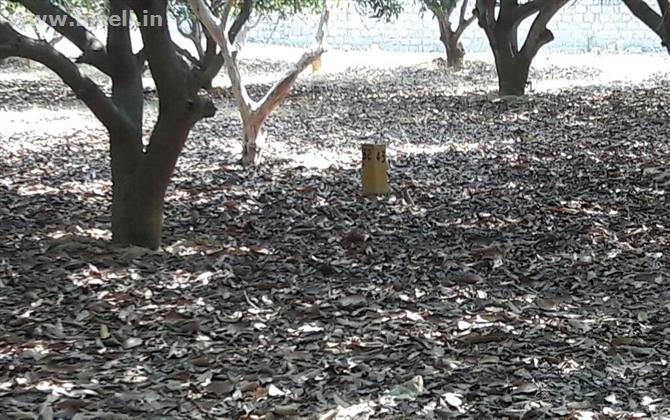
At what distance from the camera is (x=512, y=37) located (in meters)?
14.5

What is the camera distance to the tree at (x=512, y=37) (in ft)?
46.1

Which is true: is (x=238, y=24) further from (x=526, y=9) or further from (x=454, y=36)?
(x=454, y=36)

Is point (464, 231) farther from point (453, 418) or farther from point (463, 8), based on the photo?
point (463, 8)

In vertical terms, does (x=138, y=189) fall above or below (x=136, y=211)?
above

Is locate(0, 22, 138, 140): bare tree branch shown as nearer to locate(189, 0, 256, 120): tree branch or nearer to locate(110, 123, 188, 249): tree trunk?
locate(110, 123, 188, 249): tree trunk

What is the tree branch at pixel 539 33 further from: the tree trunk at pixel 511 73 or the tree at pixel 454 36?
the tree at pixel 454 36

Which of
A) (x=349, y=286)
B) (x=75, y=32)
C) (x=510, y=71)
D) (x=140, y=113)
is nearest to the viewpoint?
(x=349, y=286)

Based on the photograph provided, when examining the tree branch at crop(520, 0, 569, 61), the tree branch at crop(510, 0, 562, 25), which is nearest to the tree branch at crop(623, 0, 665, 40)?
the tree branch at crop(520, 0, 569, 61)

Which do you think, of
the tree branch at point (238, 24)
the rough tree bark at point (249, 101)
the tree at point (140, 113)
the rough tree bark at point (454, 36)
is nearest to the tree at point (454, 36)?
the rough tree bark at point (454, 36)

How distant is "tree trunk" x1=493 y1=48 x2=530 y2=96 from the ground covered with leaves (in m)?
3.60

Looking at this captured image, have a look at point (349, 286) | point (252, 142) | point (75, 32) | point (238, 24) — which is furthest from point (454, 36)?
point (349, 286)

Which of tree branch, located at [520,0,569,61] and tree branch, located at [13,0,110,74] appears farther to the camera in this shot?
tree branch, located at [520,0,569,61]

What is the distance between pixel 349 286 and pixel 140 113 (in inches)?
76.3

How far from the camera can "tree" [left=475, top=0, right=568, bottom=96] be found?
1405cm
